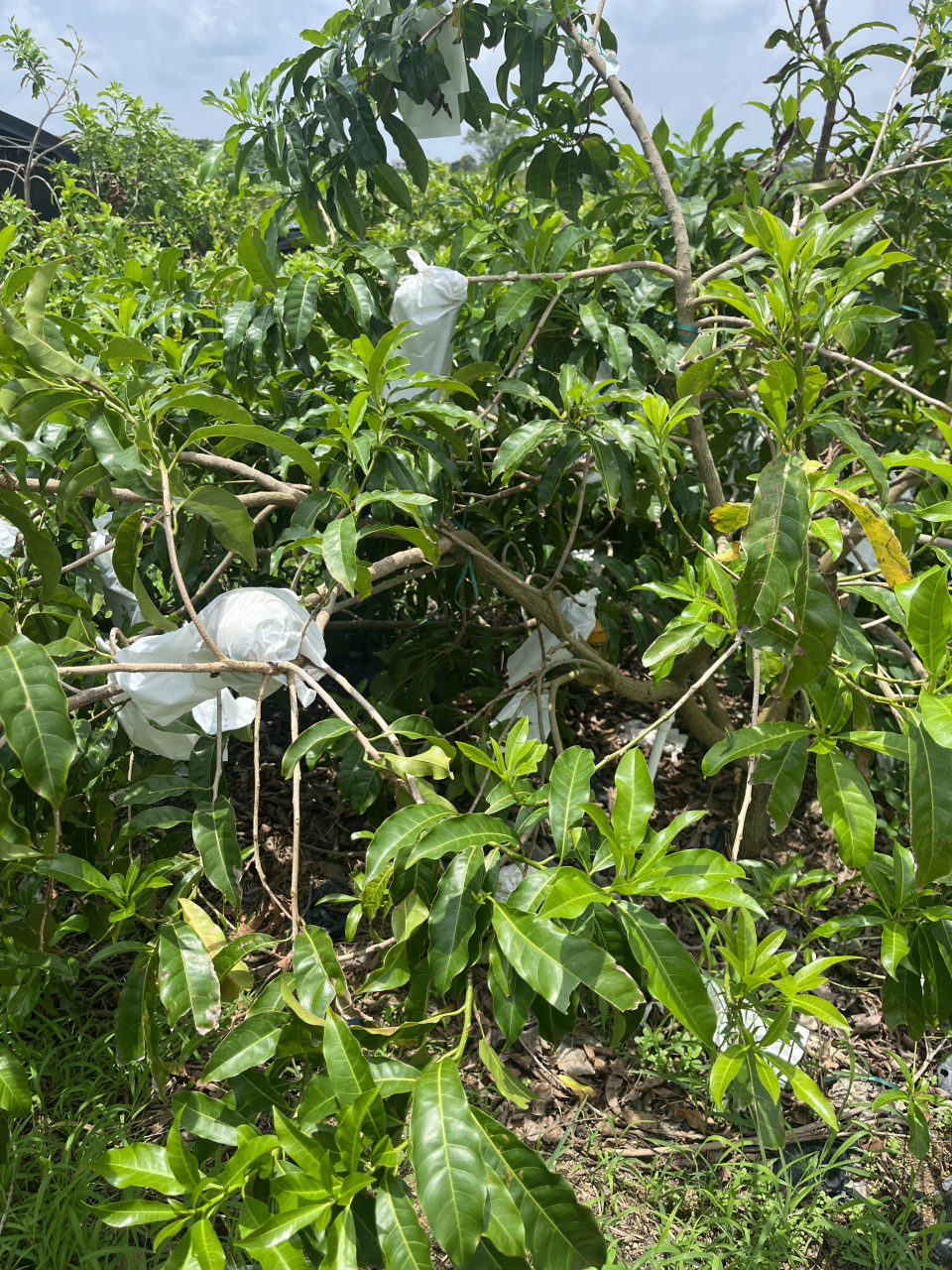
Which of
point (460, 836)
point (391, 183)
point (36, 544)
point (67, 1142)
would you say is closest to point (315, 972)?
point (460, 836)

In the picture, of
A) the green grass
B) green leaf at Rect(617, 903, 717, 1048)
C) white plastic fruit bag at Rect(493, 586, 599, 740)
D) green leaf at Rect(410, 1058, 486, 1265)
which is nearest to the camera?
green leaf at Rect(410, 1058, 486, 1265)

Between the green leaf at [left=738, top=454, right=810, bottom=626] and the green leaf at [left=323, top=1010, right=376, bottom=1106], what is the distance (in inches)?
23.8

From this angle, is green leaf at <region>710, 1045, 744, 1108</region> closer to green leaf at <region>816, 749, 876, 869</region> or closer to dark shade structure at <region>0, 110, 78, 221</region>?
green leaf at <region>816, 749, 876, 869</region>

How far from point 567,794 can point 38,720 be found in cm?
55

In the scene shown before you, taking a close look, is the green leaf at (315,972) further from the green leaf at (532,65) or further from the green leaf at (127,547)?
the green leaf at (532,65)

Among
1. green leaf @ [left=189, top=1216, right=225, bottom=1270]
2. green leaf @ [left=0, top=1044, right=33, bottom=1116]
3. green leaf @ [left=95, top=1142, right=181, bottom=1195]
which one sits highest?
green leaf @ [left=189, top=1216, right=225, bottom=1270]

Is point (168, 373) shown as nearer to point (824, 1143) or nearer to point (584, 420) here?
point (584, 420)

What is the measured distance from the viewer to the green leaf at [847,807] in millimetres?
940

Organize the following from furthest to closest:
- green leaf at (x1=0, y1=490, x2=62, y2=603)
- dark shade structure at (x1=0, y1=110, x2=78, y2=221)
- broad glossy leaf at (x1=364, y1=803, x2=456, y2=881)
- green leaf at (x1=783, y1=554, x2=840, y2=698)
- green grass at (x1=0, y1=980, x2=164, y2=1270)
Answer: dark shade structure at (x1=0, y1=110, x2=78, y2=221)
green grass at (x1=0, y1=980, x2=164, y2=1270)
green leaf at (x1=0, y1=490, x2=62, y2=603)
green leaf at (x1=783, y1=554, x2=840, y2=698)
broad glossy leaf at (x1=364, y1=803, x2=456, y2=881)

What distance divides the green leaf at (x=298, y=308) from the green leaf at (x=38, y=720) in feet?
3.27

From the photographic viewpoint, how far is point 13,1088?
1.03m

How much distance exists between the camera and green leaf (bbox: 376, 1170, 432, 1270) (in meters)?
0.66

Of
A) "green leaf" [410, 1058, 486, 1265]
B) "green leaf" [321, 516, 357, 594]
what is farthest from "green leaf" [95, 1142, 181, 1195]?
"green leaf" [321, 516, 357, 594]

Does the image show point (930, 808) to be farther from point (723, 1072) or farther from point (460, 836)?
point (460, 836)
